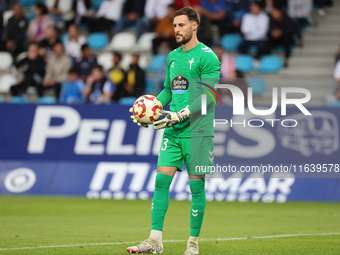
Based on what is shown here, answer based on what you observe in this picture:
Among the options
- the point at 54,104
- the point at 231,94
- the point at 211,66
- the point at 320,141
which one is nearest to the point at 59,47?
the point at 54,104

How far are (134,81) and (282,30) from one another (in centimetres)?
450

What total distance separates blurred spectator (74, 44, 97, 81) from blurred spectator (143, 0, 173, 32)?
2534 millimetres

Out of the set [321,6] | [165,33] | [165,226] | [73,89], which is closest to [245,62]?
[165,33]

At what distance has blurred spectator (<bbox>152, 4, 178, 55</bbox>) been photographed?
1566cm

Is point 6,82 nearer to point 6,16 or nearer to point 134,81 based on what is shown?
point 6,16

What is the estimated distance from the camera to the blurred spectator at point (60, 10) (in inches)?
703

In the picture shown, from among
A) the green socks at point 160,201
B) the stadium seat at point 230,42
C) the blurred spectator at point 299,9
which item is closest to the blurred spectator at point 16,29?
the stadium seat at point 230,42

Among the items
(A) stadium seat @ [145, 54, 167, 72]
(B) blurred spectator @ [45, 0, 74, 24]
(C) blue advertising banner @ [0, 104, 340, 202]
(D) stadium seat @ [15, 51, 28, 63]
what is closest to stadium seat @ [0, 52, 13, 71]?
(D) stadium seat @ [15, 51, 28, 63]

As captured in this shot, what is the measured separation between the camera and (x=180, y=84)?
552cm

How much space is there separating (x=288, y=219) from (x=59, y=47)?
→ 8887 mm

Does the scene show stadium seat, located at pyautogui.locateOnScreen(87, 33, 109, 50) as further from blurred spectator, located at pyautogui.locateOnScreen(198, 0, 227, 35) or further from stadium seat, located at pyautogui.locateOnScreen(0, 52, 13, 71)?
blurred spectator, located at pyautogui.locateOnScreen(198, 0, 227, 35)

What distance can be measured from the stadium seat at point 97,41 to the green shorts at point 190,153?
11.8m

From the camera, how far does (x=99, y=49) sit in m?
16.9

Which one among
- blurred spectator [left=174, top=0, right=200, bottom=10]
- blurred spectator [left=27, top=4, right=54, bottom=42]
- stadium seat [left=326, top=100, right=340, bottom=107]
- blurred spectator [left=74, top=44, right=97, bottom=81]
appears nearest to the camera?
stadium seat [left=326, top=100, right=340, bottom=107]
